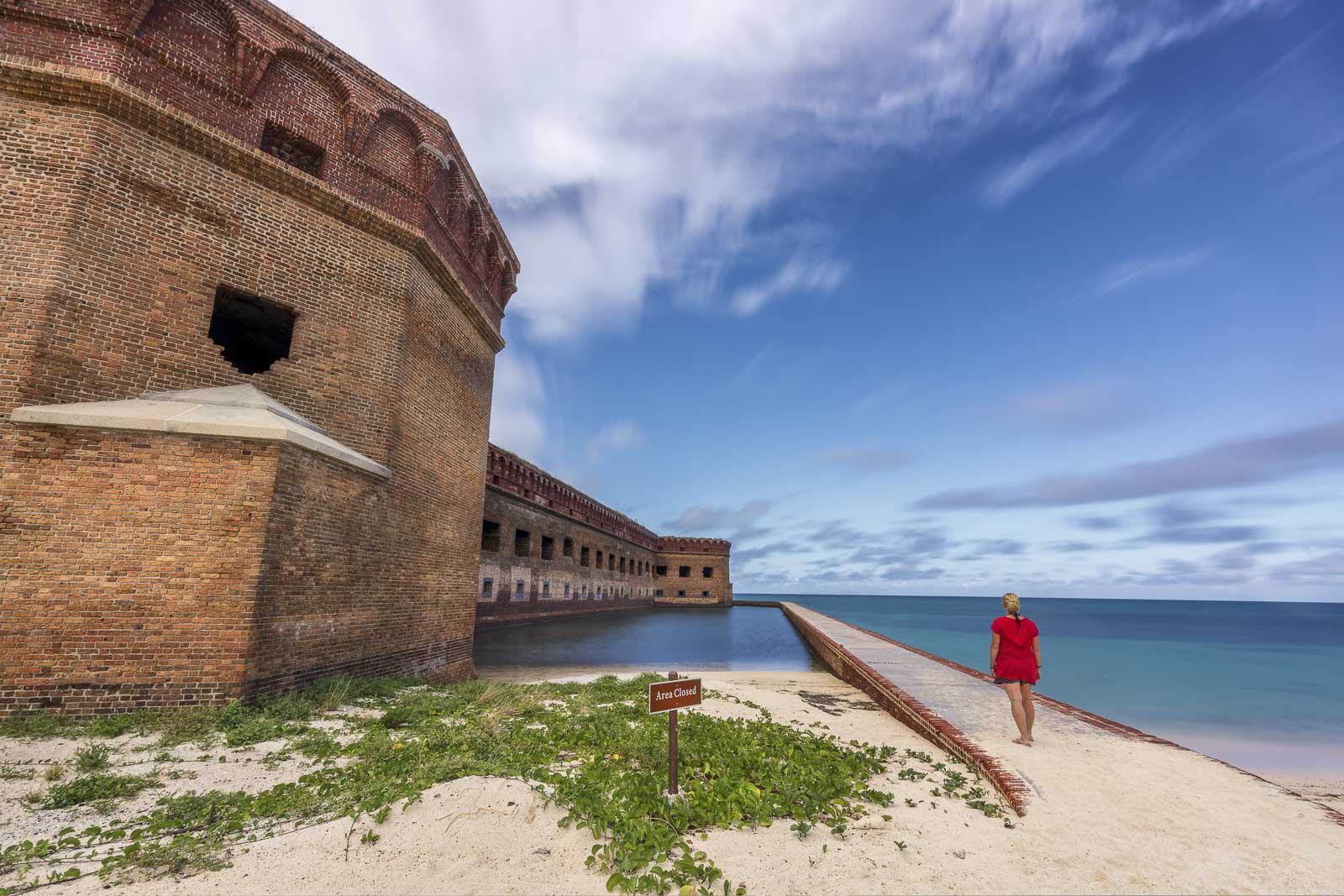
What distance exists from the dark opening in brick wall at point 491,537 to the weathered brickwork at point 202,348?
1182 cm

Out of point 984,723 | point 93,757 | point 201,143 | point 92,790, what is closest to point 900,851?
point 984,723

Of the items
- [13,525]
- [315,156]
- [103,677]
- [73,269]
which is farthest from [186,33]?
[103,677]

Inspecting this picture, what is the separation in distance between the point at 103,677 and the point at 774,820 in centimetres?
630

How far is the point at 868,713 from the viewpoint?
827cm

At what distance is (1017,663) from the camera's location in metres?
6.11

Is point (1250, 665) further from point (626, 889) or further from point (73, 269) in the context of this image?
point (73, 269)

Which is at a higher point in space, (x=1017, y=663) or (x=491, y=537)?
(x=491, y=537)

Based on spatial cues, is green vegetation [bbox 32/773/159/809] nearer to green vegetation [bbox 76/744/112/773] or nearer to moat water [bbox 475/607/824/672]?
green vegetation [bbox 76/744/112/773]

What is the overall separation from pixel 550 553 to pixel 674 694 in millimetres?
23731

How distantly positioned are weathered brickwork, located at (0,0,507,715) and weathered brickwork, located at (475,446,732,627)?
1041 cm

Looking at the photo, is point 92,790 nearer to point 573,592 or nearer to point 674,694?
point 674,694

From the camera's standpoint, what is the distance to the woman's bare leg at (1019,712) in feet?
19.5

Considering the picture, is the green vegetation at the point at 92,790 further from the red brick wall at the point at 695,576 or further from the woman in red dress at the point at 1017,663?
the red brick wall at the point at 695,576

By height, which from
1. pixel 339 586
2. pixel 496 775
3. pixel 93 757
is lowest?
pixel 496 775
